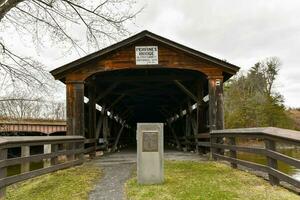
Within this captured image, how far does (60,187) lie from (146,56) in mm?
6563

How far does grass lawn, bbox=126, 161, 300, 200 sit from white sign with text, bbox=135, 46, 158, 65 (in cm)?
500

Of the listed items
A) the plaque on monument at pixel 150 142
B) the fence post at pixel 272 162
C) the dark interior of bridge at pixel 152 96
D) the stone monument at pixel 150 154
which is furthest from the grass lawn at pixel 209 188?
the dark interior of bridge at pixel 152 96

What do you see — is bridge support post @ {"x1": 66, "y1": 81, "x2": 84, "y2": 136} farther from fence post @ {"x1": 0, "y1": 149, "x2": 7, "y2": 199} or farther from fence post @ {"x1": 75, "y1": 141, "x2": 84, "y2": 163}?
fence post @ {"x1": 0, "y1": 149, "x2": 7, "y2": 199}

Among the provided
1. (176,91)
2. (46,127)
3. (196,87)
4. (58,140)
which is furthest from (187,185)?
(46,127)

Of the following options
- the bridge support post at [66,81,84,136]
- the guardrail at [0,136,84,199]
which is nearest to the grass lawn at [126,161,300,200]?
the guardrail at [0,136,84,199]

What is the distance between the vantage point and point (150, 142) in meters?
7.73

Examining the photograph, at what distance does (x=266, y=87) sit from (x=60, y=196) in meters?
55.2

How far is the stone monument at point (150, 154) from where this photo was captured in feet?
24.9

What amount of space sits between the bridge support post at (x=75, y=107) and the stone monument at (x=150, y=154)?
18.8ft

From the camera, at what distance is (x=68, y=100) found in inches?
523

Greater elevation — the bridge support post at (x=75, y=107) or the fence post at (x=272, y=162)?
the bridge support post at (x=75, y=107)

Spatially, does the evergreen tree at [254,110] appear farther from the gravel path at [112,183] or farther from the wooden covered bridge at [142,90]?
the gravel path at [112,183]

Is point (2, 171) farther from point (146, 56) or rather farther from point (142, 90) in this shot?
point (142, 90)

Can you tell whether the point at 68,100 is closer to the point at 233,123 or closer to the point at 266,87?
the point at 233,123
